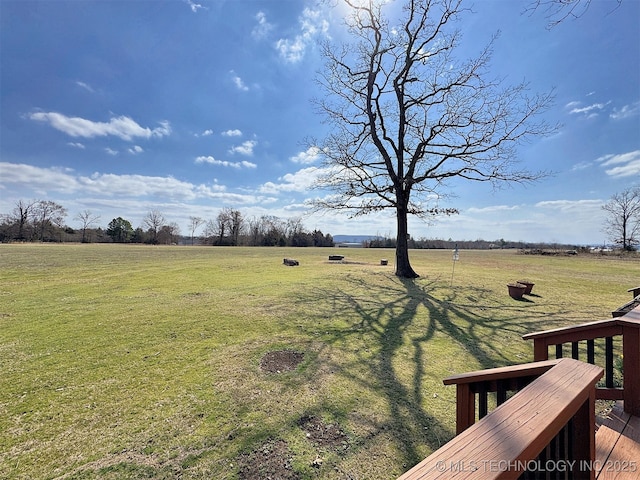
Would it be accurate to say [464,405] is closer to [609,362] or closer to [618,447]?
[618,447]

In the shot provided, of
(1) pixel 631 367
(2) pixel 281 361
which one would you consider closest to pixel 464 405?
(1) pixel 631 367

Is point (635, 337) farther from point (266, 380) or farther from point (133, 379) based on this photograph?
point (133, 379)

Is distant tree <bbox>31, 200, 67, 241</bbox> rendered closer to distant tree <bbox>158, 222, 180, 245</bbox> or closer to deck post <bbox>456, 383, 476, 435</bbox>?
distant tree <bbox>158, 222, 180, 245</bbox>

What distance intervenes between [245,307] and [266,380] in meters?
3.51

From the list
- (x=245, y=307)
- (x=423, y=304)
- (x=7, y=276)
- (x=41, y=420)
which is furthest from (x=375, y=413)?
(x=7, y=276)

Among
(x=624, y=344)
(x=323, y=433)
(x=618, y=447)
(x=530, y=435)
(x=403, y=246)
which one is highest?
(x=403, y=246)

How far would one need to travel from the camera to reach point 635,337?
7.08 ft

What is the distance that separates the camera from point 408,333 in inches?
211

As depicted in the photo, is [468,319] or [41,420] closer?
[41,420]

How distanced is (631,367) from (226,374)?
407 cm

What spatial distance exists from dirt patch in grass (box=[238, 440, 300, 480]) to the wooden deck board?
2015 millimetres

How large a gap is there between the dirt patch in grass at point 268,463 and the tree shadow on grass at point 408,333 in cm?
95

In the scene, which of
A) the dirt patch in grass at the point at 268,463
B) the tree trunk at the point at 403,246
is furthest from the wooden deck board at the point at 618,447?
the tree trunk at the point at 403,246

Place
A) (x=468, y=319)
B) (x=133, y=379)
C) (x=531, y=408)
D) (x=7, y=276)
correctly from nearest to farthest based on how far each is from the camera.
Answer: (x=531, y=408) < (x=133, y=379) < (x=468, y=319) < (x=7, y=276)
